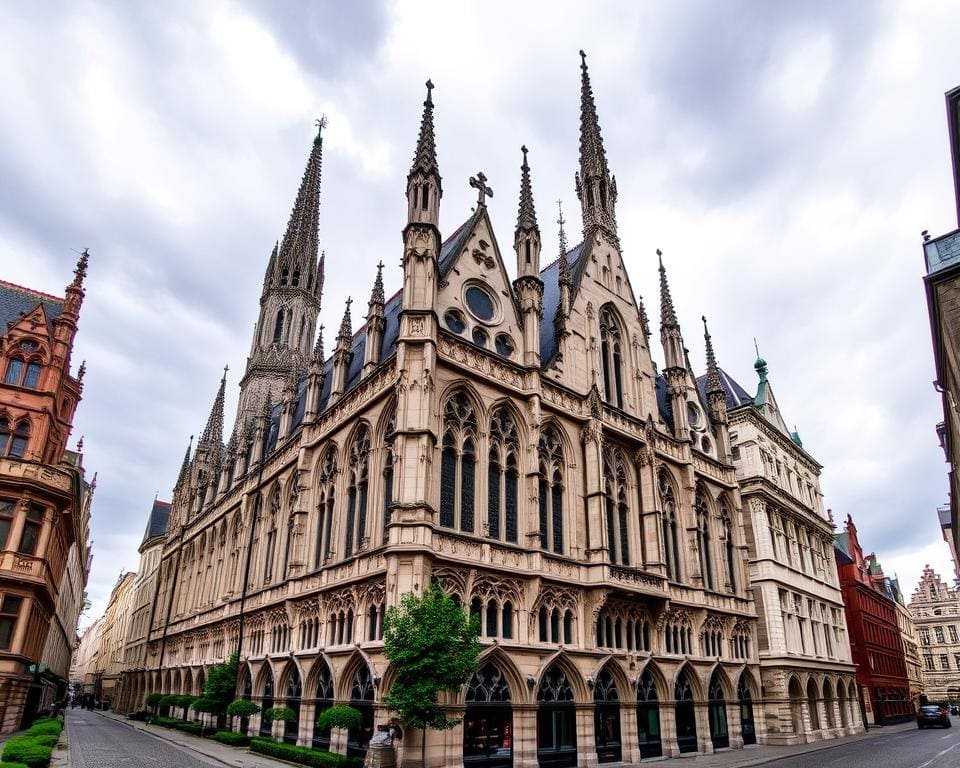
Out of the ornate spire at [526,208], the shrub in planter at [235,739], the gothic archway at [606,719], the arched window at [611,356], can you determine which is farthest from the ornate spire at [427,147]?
the shrub in planter at [235,739]

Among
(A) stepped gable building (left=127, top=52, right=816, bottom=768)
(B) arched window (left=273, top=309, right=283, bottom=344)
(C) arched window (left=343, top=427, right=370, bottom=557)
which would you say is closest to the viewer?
(A) stepped gable building (left=127, top=52, right=816, bottom=768)

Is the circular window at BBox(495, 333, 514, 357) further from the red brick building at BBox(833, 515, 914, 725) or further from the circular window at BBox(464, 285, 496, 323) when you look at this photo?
the red brick building at BBox(833, 515, 914, 725)

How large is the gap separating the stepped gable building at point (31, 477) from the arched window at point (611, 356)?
94.3 ft

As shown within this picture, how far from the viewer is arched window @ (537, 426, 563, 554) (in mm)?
28797

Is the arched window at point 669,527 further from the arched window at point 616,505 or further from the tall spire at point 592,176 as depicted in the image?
the tall spire at point 592,176

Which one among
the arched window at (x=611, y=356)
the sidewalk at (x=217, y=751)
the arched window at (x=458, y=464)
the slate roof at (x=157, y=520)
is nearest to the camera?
the sidewalk at (x=217, y=751)

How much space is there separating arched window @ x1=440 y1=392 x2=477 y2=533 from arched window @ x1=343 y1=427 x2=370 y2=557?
4.08 m

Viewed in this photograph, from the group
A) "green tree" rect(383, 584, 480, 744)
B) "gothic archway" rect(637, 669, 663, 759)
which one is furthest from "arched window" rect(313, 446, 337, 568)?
"gothic archway" rect(637, 669, 663, 759)

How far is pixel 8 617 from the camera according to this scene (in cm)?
2927

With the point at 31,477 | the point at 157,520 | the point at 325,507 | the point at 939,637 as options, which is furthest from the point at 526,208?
the point at 939,637

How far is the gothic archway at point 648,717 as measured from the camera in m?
29.5

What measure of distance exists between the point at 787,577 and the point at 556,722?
24214 millimetres

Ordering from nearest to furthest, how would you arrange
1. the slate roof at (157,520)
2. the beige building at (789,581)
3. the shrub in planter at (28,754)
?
the shrub in planter at (28,754)
the beige building at (789,581)
the slate roof at (157,520)

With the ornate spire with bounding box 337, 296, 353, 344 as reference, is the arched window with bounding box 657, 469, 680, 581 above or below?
below
